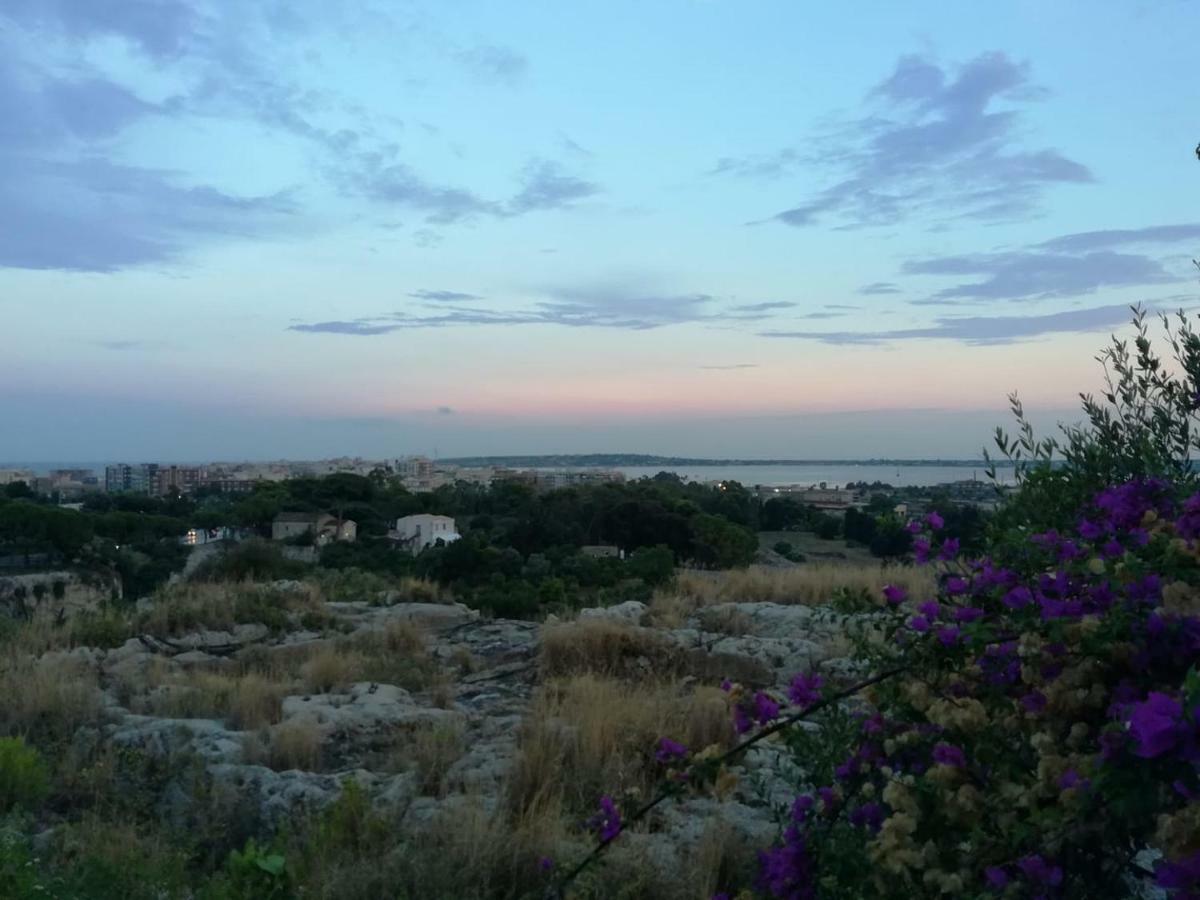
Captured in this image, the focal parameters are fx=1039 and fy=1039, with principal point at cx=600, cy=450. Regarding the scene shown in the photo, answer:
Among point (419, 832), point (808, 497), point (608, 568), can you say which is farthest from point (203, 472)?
point (419, 832)

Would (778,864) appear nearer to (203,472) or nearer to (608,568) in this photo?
(608,568)


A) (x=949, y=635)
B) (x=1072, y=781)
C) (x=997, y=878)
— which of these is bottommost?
(x=997, y=878)

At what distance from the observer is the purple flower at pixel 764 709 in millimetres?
3120

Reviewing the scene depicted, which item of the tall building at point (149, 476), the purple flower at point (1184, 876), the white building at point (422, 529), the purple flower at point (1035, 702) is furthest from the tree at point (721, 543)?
the tall building at point (149, 476)

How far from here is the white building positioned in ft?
109

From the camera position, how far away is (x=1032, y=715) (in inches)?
88.7

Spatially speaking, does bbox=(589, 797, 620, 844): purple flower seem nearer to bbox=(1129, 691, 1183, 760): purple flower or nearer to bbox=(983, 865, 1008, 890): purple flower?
bbox=(983, 865, 1008, 890): purple flower

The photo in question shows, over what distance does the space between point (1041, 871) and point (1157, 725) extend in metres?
0.64

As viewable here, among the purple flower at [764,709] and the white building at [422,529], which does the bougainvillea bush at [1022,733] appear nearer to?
the purple flower at [764,709]

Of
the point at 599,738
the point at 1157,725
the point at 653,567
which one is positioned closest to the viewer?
the point at 1157,725

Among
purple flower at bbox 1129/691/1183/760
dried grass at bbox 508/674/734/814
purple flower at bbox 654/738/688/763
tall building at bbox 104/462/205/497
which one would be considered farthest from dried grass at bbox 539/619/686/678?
tall building at bbox 104/462/205/497

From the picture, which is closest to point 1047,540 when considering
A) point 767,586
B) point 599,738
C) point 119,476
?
point 599,738

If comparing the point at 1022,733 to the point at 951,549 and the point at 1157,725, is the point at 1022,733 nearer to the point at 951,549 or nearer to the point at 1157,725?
the point at 951,549

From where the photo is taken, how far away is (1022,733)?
245 centimetres
